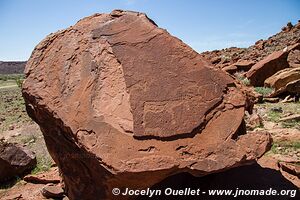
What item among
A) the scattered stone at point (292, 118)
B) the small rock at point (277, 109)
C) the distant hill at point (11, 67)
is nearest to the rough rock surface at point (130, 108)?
the scattered stone at point (292, 118)

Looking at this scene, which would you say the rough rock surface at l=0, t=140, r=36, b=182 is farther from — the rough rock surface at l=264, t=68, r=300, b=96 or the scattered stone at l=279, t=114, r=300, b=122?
the rough rock surface at l=264, t=68, r=300, b=96

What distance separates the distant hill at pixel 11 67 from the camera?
6619cm

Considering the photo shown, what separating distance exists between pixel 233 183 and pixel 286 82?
6.20m

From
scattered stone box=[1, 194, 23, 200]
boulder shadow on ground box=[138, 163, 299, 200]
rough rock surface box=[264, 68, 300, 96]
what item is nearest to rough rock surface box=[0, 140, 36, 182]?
scattered stone box=[1, 194, 23, 200]

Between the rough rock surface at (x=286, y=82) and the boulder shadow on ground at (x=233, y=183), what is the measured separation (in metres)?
5.03

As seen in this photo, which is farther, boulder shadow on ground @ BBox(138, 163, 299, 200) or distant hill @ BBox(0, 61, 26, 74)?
distant hill @ BBox(0, 61, 26, 74)

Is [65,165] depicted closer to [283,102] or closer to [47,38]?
[47,38]

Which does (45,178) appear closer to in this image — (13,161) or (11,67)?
(13,161)

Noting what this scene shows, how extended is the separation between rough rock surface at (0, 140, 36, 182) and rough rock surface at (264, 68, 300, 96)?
18.7 feet

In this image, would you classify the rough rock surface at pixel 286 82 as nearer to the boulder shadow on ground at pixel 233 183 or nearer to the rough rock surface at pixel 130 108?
the boulder shadow on ground at pixel 233 183

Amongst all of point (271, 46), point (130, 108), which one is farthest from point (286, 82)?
point (271, 46)

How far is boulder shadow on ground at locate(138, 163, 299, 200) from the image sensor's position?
127 inches

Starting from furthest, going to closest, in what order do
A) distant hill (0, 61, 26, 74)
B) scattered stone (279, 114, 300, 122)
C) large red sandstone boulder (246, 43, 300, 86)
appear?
distant hill (0, 61, 26, 74) → large red sandstone boulder (246, 43, 300, 86) → scattered stone (279, 114, 300, 122)

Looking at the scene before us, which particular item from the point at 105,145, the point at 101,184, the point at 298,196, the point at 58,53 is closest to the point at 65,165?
the point at 101,184
